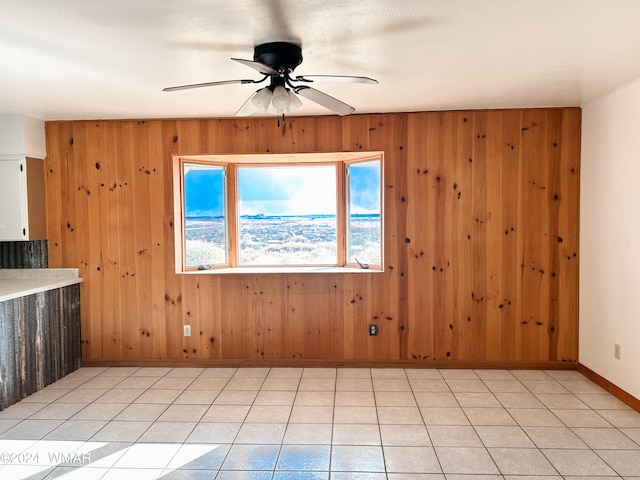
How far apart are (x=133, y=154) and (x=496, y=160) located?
3.23m

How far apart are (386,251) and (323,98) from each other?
187 centimetres

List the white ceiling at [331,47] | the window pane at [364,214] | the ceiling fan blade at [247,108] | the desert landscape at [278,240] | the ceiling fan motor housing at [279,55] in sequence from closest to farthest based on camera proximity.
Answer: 1. the white ceiling at [331,47]
2. the ceiling fan motor housing at [279,55]
3. the ceiling fan blade at [247,108]
4. the window pane at [364,214]
5. the desert landscape at [278,240]

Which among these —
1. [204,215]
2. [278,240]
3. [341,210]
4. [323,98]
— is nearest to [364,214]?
[341,210]

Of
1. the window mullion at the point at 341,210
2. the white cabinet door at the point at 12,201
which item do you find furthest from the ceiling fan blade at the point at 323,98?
the white cabinet door at the point at 12,201

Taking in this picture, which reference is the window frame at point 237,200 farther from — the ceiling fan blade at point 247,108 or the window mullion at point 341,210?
the ceiling fan blade at point 247,108

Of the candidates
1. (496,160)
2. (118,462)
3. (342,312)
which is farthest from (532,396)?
(118,462)

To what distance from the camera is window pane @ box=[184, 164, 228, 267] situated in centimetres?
447

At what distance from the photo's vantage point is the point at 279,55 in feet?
7.84

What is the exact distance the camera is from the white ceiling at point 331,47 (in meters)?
2.04

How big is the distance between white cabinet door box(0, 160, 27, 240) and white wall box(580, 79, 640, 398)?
15.7 ft

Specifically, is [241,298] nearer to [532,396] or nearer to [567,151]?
[532,396]

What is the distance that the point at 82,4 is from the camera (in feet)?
6.40

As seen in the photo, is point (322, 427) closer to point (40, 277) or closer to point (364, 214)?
point (364, 214)

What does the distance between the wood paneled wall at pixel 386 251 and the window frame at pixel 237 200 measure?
0.29 ft
